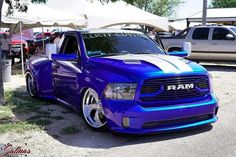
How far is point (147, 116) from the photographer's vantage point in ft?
18.9

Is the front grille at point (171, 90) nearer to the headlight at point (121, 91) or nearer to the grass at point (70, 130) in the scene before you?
the headlight at point (121, 91)

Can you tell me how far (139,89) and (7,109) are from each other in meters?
3.61

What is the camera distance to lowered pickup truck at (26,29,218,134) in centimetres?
586

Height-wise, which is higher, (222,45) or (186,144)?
(222,45)

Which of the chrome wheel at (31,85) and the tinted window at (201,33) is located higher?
the tinted window at (201,33)

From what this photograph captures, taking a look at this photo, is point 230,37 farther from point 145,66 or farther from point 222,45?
point 145,66

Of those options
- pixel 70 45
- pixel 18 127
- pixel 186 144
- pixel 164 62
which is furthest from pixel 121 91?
pixel 70 45

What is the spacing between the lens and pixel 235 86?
38.2 ft

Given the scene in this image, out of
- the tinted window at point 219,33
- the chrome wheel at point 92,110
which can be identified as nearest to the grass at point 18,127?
the chrome wheel at point 92,110

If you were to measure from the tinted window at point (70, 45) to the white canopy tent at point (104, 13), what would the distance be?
8531 mm

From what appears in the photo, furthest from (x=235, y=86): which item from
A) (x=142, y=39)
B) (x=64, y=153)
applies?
A: (x=64, y=153)

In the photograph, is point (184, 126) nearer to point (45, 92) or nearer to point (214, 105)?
point (214, 105)

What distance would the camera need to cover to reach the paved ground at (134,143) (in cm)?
548

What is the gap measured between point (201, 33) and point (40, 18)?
6756 millimetres
